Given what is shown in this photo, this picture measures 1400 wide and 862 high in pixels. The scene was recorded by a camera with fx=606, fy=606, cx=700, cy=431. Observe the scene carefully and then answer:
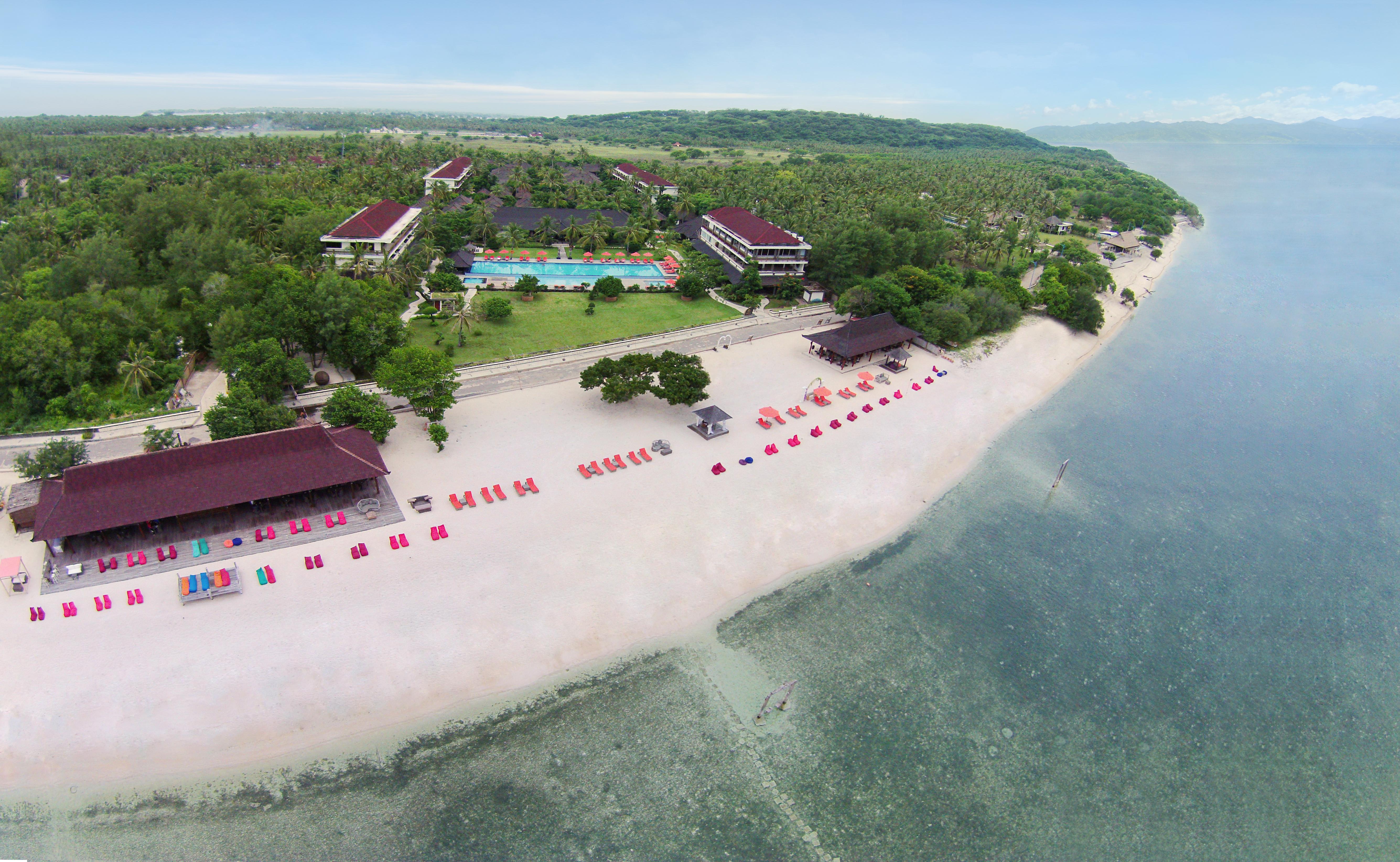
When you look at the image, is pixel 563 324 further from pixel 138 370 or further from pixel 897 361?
pixel 897 361

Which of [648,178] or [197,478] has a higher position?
[648,178]

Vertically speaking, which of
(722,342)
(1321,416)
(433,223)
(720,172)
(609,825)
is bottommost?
(609,825)

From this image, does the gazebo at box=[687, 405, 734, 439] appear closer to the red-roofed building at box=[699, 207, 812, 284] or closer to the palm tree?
the red-roofed building at box=[699, 207, 812, 284]

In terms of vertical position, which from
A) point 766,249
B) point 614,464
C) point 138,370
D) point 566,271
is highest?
point 766,249

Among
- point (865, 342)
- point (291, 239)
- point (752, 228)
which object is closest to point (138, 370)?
point (291, 239)

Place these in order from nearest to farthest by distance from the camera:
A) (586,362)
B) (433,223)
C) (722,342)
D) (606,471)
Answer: (606,471), (586,362), (722,342), (433,223)

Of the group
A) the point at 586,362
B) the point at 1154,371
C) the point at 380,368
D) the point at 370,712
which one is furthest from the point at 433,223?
the point at 1154,371

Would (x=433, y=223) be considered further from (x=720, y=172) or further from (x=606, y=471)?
(x=720, y=172)
